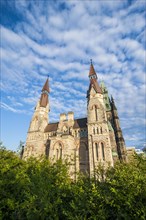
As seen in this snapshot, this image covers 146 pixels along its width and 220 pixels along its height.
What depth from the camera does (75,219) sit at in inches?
281

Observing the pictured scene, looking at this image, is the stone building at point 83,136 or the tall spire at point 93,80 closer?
the stone building at point 83,136

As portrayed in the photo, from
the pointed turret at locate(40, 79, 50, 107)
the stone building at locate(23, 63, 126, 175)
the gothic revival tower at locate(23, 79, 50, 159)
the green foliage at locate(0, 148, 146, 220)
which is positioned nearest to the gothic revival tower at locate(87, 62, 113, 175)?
the stone building at locate(23, 63, 126, 175)

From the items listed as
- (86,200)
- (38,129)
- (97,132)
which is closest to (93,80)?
(97,132)

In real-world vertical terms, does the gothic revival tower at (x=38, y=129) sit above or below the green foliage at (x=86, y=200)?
above

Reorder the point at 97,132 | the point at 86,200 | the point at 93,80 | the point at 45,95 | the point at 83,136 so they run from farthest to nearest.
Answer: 1. the point at 45,95
2. the point at 93,80
3. the point at 83,136
4. the point at 97,132
5. the point at 86,200

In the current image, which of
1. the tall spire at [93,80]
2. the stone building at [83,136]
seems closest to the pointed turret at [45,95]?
the stone building at [83,136]

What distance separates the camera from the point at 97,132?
36500 millimetres

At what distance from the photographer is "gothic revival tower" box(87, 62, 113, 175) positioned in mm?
33188

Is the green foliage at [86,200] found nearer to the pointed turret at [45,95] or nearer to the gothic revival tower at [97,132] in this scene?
the gothic revival tower at [97,132]

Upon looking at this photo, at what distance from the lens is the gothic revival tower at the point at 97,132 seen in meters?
33.2

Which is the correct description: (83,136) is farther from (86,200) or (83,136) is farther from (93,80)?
(86,200)

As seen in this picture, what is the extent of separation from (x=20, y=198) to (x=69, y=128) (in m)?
33.4

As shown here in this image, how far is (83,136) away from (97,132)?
17.0 feet

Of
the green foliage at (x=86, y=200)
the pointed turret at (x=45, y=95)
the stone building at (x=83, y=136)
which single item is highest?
the pointed turret at (x=45, y=95)
